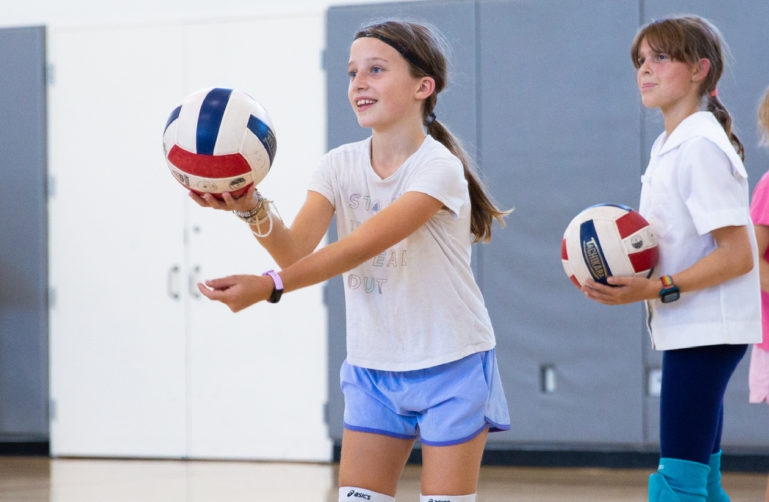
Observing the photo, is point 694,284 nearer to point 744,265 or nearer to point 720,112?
point 744,265

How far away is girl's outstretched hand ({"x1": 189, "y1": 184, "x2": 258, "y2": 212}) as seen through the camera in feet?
5.96

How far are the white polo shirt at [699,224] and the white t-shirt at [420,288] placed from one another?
1.43 ft

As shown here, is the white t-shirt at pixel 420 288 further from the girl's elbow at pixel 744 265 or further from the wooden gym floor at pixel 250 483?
the wooden gym floor at pixel 250 483

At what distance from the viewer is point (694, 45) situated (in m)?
2.09

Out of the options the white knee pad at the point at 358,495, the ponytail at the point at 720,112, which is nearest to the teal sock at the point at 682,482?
the white knee pad at the point at 358,495

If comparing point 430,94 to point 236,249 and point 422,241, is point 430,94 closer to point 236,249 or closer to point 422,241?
point 422,241

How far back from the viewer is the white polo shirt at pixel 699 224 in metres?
1.93

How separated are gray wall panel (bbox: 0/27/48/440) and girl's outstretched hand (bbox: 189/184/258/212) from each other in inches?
140

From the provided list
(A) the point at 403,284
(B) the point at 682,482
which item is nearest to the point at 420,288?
(A) the point at 403,284

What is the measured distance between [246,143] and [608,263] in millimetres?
902

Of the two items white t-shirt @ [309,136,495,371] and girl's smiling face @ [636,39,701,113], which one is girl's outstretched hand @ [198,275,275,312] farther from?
girl's smiling face @ [636,39,701,113]

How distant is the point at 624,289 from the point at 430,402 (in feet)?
1.74

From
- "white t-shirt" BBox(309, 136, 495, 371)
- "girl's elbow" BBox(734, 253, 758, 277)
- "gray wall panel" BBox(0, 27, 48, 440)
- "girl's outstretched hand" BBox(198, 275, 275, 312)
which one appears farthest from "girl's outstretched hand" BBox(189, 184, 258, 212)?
"gray wall panel" BBox(0, 27, 48, 440)

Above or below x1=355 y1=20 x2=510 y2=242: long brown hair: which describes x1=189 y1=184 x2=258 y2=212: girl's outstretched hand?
below
